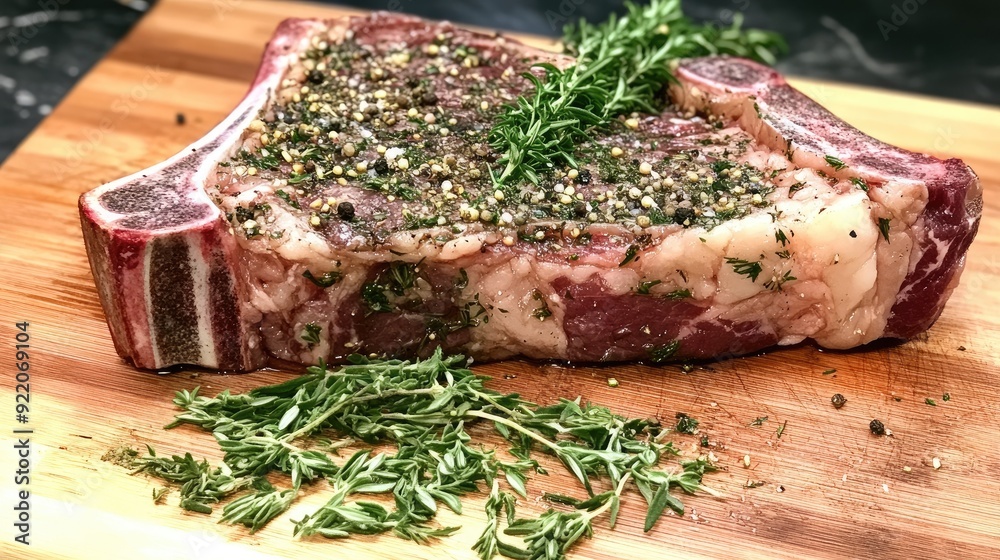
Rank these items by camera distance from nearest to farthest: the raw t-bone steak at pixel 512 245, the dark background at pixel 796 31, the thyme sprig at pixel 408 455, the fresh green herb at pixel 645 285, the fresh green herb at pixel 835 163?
the thyme sprig at pixel 408 455, the raw t-bone steak at pixel 512 245, the fresh green herb at pixel 645 285, the fresh green herb at pixel 835 163, the dark background at pixel 796 31

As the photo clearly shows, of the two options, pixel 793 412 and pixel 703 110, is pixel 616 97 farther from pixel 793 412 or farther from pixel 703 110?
pixel 793 412

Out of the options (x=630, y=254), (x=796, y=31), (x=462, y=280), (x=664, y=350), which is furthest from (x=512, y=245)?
(x=796, y=31)

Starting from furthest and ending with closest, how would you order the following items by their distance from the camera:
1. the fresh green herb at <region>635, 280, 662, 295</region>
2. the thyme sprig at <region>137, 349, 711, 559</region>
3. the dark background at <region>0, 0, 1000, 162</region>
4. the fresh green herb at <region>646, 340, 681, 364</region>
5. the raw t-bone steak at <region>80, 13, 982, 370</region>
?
the dark background at <region>0, 0, 1000, 162</region> → the fresh green herb at <region>646, 340, 681, 364</region> → the fresh green herb at <region>635, 280, 662, 295</region> → the raw t-bone steak at <region>80, 13, 982, 370</region> → the thyme sprig at <region>137, 349, 711, 559</region>

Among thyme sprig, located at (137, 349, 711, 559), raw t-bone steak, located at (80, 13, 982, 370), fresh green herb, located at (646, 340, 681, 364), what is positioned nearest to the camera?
thyme sprig, located at (137, 349, 711, 559)

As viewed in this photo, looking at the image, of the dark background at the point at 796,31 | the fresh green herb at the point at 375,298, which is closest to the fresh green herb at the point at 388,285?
the fresh green herb at the point at 375,298

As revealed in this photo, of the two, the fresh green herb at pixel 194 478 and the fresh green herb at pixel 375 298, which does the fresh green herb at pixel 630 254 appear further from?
the fresh green herb at pixel 194 478

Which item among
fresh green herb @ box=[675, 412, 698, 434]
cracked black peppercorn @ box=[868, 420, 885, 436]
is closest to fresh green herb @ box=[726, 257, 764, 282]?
fresh green herb @ box=[675, 412, 698, 434]

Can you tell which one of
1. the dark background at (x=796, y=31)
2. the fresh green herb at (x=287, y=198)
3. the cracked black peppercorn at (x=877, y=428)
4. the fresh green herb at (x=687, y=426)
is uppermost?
the fresh green herb at (x=287, y=198)

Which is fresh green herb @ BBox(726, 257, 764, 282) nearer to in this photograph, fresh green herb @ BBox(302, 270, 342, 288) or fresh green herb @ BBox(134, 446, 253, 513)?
fresh green herb @ BBox(302, 270, 342, 288)
